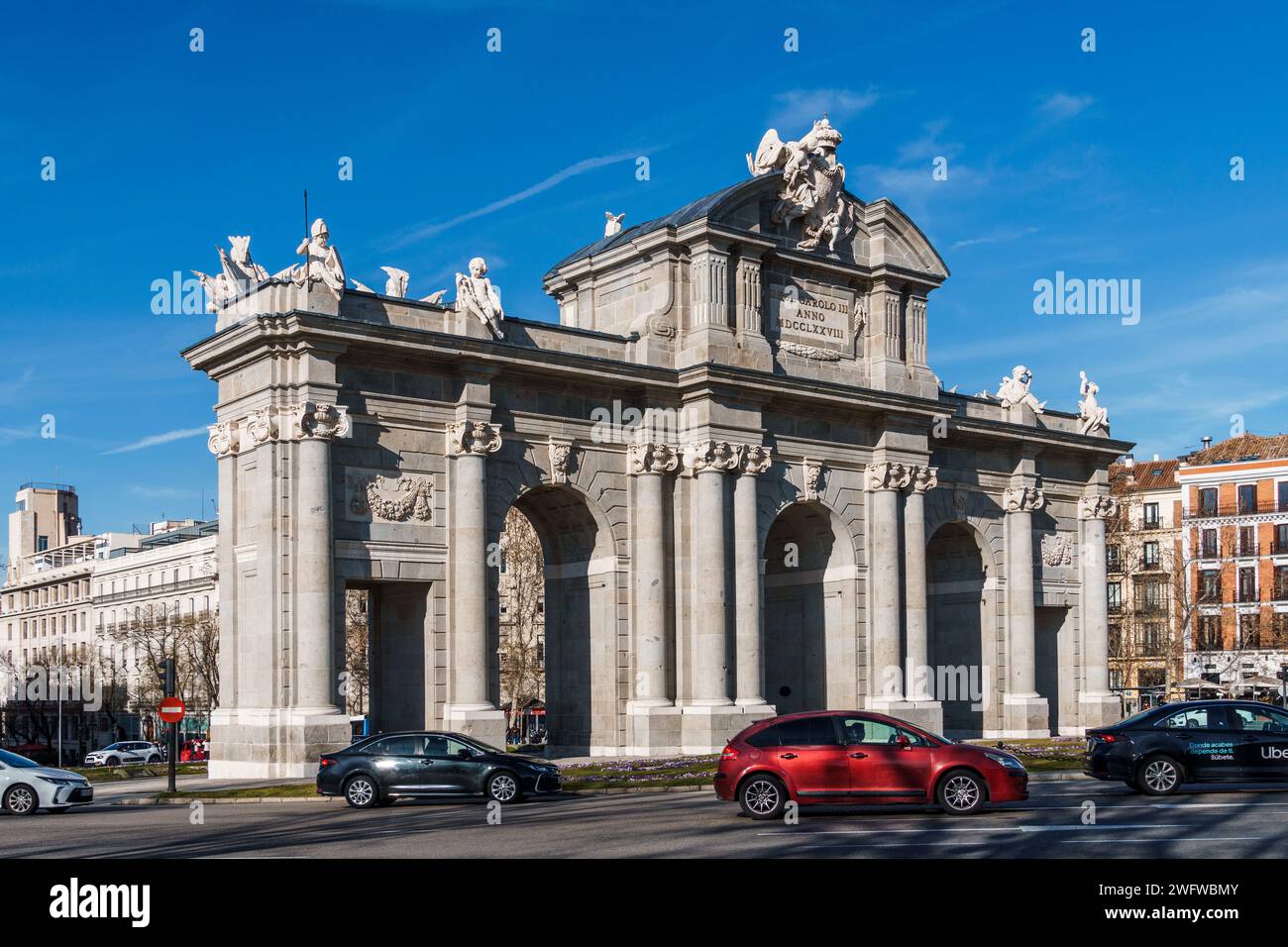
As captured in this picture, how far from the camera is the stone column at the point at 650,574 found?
4347cm

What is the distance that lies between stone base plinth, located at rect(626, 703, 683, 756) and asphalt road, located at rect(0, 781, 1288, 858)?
43.9 ft

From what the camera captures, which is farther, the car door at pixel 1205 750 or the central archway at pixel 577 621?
the central archway at pixel 577 621

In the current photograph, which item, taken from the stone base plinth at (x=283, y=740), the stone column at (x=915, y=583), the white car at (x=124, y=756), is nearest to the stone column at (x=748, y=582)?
the stone column at (x=915, y=583)

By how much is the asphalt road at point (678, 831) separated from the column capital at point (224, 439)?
12537 mm

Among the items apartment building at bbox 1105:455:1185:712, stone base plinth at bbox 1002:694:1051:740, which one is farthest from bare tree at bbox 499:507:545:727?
apartment building at bbox 1105:455:1185:712

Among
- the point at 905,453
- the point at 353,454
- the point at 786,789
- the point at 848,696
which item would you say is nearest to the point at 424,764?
the point at 786,789

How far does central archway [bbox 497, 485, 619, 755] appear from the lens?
43906mm

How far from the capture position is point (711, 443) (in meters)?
44.0

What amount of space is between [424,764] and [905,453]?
25.0 m

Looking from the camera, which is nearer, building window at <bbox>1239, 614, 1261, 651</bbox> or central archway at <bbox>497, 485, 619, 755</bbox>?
central archway at <bbox>497, 485, 619, 755</bbox>

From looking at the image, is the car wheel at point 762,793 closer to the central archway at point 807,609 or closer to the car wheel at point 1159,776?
the car wheel at point 1159,776

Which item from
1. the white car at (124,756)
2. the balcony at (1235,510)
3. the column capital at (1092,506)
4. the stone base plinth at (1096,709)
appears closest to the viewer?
the stone base plinth at (1096,709)

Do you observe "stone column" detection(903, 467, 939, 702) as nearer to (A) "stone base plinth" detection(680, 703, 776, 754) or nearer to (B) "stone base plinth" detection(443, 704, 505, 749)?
(A) "stone base plinth" detection(680, 703, 776, 754)
